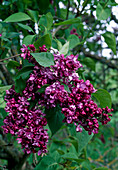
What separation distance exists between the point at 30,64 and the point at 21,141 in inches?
13.0

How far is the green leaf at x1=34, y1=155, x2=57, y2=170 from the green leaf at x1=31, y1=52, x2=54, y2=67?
597 millimetres

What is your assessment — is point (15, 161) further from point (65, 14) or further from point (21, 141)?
point (65, 14)

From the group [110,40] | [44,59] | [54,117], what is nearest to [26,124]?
[54,117]

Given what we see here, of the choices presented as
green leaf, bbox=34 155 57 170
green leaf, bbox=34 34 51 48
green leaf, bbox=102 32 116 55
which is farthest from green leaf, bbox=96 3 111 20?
green leaf, bbox=34 155 57 170

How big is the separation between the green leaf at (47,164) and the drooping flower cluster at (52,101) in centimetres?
29

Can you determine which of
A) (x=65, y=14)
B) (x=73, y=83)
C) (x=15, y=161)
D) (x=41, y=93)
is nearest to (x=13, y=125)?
(x=41, y=93)

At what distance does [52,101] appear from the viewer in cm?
76

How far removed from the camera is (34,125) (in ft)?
2.68

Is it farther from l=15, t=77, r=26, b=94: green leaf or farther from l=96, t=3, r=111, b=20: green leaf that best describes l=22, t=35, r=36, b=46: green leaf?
l=96, t=3, r=111, b=20: green leaf

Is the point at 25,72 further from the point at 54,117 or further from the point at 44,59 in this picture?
the point at 54,117

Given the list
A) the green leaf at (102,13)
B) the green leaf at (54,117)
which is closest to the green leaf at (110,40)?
the green leaf at (102,13)

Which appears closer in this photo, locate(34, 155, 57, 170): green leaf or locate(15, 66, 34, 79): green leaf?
locate(15, 66, 34, 79): green leaf

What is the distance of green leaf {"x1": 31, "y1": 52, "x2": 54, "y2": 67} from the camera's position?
749mm

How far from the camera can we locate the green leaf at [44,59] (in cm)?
75
